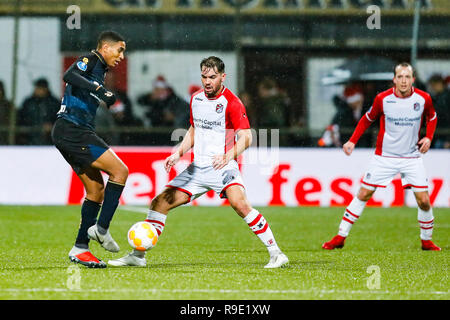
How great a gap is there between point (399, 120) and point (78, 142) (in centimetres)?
362

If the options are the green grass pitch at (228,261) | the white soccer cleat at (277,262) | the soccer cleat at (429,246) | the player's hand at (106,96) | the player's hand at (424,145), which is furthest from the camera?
the soccer cleat at (429,246)

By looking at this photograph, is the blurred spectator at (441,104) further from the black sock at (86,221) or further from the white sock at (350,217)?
the black sock at (86,221)

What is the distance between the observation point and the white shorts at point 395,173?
31.8 feet

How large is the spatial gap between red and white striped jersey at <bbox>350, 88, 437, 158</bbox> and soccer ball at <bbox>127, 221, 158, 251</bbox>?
288 cm

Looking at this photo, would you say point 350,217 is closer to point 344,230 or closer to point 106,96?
point 344,230

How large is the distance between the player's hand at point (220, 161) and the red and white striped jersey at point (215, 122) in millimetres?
234

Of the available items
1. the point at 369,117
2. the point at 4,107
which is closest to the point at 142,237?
the point at 369,117

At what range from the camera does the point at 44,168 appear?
15.1 m

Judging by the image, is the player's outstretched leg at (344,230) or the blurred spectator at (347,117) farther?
the blurred spectator at (347,117)

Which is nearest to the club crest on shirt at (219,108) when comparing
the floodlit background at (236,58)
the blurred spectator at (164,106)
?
the floodlit background at (236,58)

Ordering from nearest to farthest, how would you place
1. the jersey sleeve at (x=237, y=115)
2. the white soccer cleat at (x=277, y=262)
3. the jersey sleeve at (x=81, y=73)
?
the jersey sleeve at (x=81, y=73)
the jersey sleeve at (x=237, y=115)
the white soccer cleat at (x=277, y=262)

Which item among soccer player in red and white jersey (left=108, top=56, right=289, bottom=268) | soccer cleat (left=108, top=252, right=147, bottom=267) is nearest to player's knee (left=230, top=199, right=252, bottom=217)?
soccer player in red and white jersey (left=108, top=56, right=289, bottom=268)
